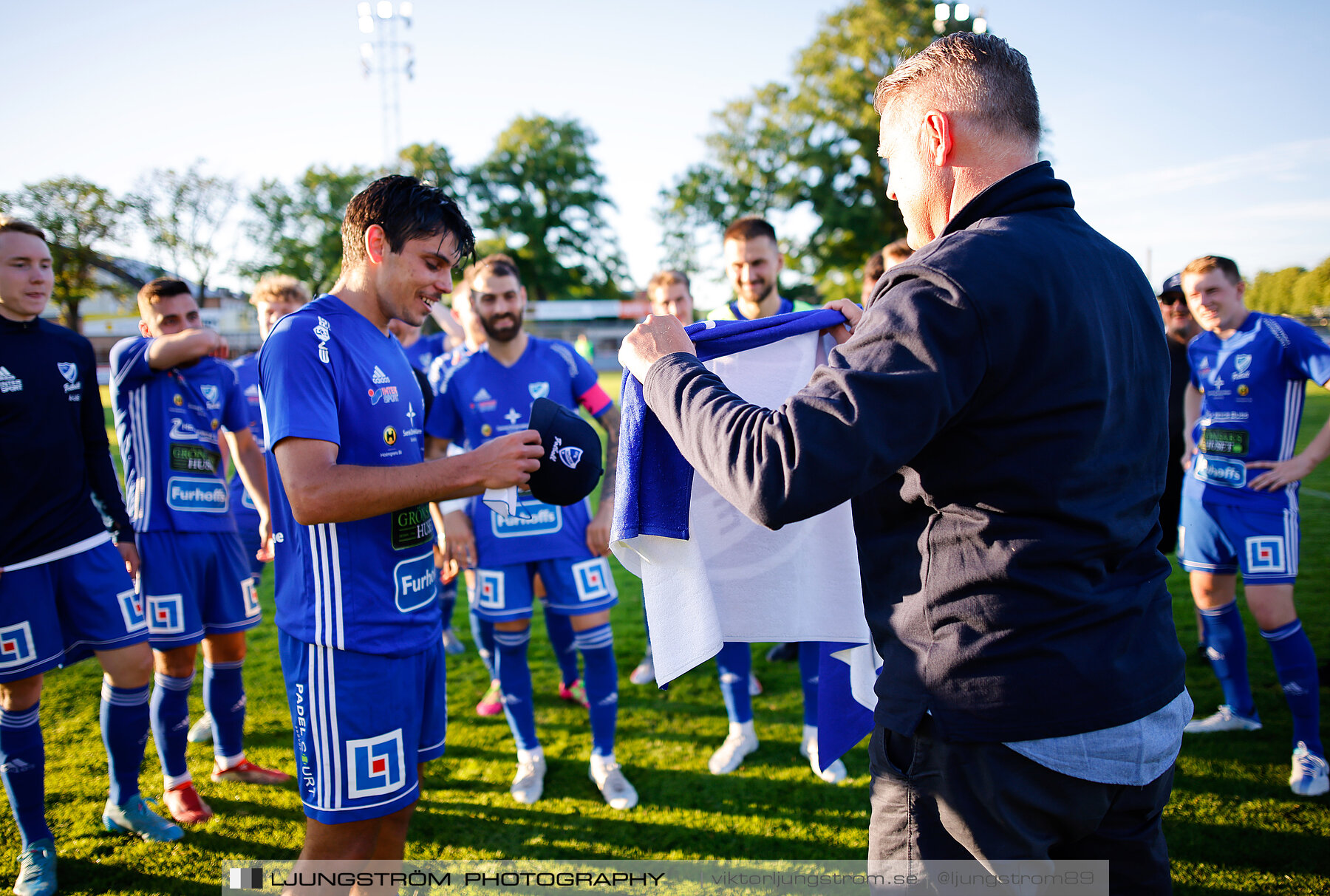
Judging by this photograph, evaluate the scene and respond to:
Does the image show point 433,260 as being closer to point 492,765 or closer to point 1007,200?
point 1007,200

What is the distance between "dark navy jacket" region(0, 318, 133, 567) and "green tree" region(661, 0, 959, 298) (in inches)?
1081

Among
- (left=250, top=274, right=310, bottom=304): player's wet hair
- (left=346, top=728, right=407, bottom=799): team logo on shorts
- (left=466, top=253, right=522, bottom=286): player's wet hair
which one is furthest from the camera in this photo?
(left=250, top=274, right=310, bottom=304): player's wet hair

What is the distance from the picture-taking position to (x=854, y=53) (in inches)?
1157

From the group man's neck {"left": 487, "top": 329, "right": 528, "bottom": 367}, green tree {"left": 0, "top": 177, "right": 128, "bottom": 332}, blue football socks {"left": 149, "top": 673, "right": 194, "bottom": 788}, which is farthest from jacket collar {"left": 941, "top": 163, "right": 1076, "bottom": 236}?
green tree {"left": 0, "top": 177, "right": 128, "bottom": 332}

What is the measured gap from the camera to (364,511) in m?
1.91

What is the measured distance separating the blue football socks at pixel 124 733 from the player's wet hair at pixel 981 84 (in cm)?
365

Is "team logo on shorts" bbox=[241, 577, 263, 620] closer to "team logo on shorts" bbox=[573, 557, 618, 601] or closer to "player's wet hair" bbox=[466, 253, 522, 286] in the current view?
"team logo on shorts" bbox=[573, 557, 618, 601]

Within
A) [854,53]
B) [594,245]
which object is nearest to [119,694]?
[854,53]

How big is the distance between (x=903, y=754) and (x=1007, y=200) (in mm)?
1031

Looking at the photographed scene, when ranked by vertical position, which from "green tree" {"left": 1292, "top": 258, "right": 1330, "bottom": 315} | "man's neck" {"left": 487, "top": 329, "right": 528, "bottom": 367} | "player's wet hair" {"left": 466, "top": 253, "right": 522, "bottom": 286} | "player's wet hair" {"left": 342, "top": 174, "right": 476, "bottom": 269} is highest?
"green tree" {"left": 1292, "top": 258, "right": 1330, "bottom": 315}

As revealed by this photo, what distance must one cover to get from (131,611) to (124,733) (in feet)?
1.77

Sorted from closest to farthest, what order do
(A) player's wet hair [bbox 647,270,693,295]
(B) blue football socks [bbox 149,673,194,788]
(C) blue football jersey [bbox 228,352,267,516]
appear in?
(B) blue football socks [bbox 149,673,194,788] → (C) blue football jersey [bbox 228,352,267,516] → (A) player's wet hair [bbox 647,270,693,295]

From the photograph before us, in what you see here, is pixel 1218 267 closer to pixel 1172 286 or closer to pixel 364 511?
pixel 1172 286

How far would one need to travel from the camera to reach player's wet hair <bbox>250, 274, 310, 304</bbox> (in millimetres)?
4527
